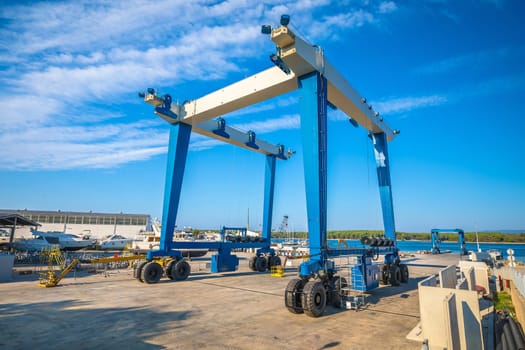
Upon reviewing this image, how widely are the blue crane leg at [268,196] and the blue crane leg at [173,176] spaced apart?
25.4 feet

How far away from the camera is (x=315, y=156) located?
439 inches

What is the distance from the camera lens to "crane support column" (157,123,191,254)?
16922 mm

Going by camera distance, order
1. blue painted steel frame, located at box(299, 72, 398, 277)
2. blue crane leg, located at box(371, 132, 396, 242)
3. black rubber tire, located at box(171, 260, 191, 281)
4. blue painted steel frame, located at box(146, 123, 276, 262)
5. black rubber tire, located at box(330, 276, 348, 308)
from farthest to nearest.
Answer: blue crane leg, located at box(371, 132, 396, 242)
blue painted steel frame, located at box(146, 123, 276, 262)
black rubber tire, located at box(171, 260, 191, 281)
blue painted steel frame, located at box(299, 72, 398, 277)
black rubber tire, located at box(330, 276, 348, 308)

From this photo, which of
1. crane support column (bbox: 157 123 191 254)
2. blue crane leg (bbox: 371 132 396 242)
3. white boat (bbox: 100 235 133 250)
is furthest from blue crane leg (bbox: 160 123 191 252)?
white boat (bbox: 100 235 133 250)

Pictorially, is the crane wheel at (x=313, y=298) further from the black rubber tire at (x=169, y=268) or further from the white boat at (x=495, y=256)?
the white boat at (x=495, y=256)

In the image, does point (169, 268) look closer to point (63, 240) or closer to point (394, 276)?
point (394, 276)

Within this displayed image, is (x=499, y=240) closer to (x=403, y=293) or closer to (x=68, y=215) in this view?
(x=403, y=293)

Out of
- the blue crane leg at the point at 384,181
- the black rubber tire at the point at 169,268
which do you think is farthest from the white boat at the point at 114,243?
the blue crane leg at the point at 384,181

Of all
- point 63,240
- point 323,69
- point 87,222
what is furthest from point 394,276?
point 87,222

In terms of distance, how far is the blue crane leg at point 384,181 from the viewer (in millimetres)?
17906

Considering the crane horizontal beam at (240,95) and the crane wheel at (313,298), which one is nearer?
the crane wheel at (313,298)

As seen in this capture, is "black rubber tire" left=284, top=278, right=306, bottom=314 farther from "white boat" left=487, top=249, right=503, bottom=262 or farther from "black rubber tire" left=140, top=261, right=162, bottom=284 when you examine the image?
"white boat" left=487, top=249, right=503, bottom=262

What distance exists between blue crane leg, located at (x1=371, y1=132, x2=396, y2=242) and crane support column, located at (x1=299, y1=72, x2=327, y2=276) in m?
9.14

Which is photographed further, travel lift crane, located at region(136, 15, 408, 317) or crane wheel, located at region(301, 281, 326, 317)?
travel lift crane, located at region(136, 15, 408, 317)
